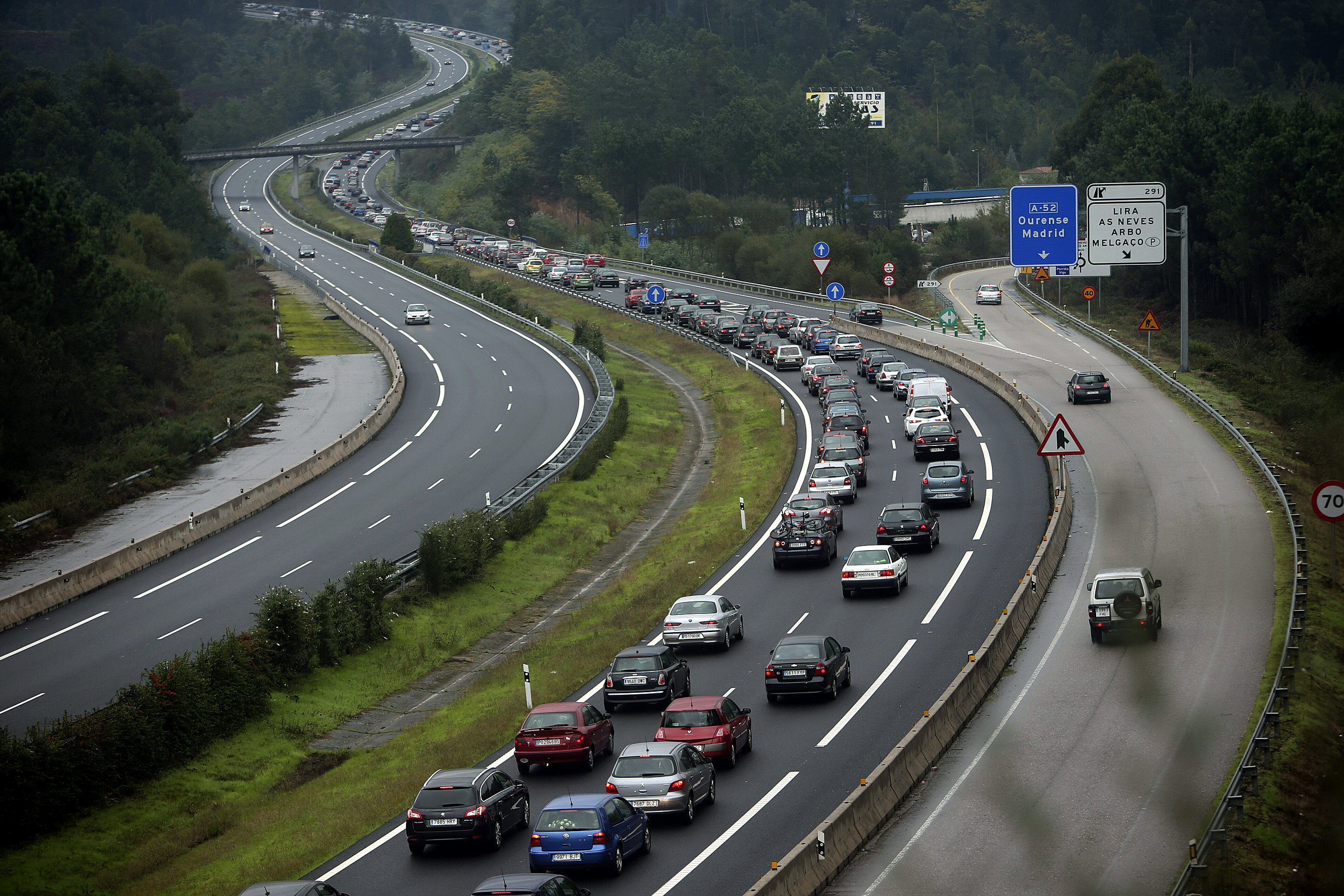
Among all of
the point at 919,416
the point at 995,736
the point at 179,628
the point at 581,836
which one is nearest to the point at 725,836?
the point at 581,836

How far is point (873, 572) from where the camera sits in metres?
35.0

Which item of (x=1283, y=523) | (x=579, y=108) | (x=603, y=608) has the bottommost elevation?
(x=603, y=608)

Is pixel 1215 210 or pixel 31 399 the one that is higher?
pixel 1215 210

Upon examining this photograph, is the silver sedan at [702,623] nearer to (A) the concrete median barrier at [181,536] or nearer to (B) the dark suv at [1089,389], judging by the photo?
(A) the concrete median barrier at [181,536]

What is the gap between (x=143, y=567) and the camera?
142 feet

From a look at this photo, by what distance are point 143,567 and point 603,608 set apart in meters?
15.5

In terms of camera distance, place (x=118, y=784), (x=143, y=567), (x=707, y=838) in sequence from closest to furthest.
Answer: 1. (x=707, y=838)
2. (x=118, y=784)
3. (x=143, y=567)

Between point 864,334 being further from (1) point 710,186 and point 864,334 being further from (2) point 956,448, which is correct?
(1) point 710,186

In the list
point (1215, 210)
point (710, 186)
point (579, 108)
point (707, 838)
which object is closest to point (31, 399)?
point (707, 838)

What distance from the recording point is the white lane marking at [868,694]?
25.7 metres

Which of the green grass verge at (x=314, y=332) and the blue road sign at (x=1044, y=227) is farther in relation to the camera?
the green grass verge at (x=314, y=332)

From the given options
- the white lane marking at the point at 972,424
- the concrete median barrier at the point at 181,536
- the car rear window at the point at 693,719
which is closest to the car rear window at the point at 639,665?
the car rear window at the point at 693,719

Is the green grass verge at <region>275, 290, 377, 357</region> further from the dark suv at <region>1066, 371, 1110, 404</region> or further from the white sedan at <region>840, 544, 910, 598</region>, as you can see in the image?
the white sedan at <region>840, 544, 910, 598</region>

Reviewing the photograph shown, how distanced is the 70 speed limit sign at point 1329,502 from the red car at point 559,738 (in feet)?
45.5
